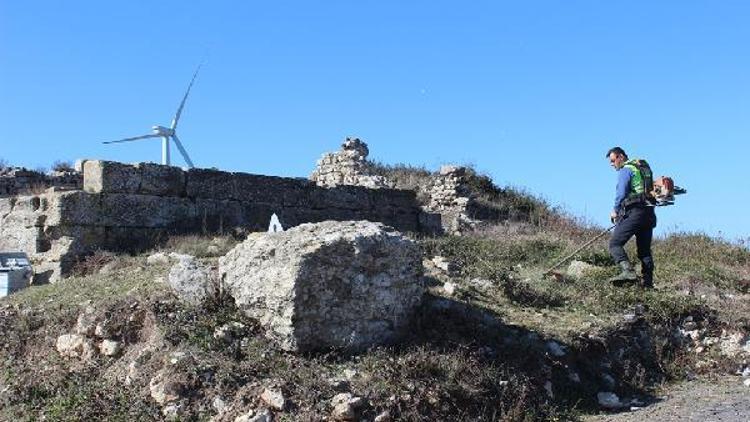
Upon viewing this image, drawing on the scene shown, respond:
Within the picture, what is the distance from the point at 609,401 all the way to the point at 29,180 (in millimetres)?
16100

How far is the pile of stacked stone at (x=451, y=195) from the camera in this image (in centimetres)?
1855

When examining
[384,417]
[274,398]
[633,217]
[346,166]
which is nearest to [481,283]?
[633,217]

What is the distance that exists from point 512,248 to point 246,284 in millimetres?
6489

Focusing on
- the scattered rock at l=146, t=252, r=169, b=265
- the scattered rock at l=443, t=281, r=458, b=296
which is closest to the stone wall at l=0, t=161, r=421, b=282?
the scattered rock at l=146, t=252, r=169, b=265

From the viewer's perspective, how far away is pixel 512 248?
40.8 ft

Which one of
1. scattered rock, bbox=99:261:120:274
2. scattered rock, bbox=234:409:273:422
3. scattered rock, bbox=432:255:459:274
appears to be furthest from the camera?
scattered rock, bbox=99:261:120:274

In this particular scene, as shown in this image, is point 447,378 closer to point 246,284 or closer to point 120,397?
point 246,284

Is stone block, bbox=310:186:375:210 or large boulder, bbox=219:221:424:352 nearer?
large boulder, bbox=219:221:424:352

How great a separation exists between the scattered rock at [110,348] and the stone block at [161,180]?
5380mm

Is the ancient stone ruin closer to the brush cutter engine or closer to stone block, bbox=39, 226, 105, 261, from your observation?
stone block, bbox=39, 226, 105, 261

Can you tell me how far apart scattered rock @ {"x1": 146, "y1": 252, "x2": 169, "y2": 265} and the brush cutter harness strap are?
18.5ft

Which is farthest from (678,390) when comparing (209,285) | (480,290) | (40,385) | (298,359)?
(40,385)

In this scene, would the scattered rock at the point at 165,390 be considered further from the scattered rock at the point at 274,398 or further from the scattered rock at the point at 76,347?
the scattered rock at the point at 76,347

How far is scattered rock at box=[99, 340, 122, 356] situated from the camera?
675 cm
